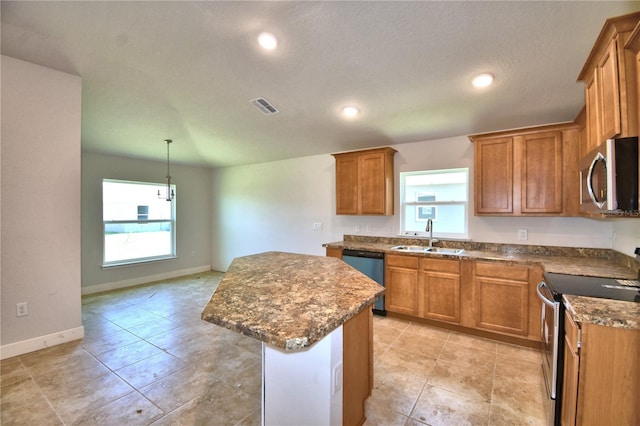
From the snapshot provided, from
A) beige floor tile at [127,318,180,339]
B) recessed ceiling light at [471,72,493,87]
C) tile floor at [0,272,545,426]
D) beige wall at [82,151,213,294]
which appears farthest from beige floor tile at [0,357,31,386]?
recessed ceiling light at [471,72,493,87]

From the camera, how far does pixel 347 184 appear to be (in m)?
4.13

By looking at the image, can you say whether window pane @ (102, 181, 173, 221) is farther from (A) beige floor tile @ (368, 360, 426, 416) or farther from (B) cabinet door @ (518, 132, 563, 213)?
(B) cabinet door @ (518, 132, 563, 213)

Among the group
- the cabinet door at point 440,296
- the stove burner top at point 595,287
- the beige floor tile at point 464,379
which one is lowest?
the beige floor tile at point 464,379

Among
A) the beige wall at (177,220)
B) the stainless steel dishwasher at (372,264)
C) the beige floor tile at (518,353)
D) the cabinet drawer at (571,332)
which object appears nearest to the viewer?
the cabinet drawer at (571,332)

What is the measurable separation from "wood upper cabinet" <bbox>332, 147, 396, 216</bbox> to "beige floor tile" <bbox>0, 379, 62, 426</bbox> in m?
3.48

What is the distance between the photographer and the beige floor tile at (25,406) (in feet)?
Result: 5.82

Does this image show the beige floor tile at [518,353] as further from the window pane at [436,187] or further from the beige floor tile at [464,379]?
the window pane at [436,187]

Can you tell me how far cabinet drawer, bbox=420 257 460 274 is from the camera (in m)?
3.09

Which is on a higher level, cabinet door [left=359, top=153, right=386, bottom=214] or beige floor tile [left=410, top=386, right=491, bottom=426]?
cabinet door [left=359, top=153, right=386, bottom=214]

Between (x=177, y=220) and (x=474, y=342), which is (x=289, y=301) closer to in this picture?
(x=474, y=342)

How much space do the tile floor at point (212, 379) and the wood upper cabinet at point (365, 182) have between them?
1591 millimetres

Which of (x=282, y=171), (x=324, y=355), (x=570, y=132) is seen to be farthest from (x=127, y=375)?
(x=570, y=132)

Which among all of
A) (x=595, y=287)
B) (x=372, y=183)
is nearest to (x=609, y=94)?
(x=595, y=287)

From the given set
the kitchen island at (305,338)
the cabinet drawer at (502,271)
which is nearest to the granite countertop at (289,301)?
the kitchen island at (305,338)
